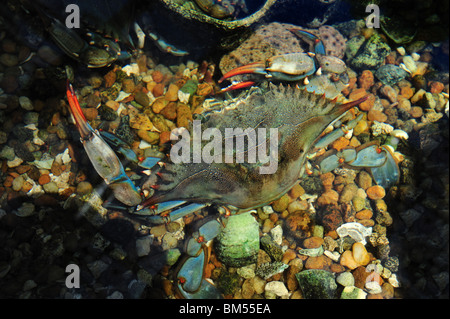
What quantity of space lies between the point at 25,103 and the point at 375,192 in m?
4.15

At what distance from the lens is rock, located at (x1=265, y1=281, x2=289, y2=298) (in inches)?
119

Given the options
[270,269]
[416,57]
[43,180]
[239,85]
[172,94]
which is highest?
[416,57]

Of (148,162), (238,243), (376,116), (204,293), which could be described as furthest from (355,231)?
(148,162)

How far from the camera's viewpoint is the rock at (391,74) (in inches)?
150

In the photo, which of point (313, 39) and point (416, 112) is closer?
point (313, 39)

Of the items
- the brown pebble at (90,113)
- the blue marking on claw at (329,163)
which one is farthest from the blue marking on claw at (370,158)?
the brown pebble at (90,113)

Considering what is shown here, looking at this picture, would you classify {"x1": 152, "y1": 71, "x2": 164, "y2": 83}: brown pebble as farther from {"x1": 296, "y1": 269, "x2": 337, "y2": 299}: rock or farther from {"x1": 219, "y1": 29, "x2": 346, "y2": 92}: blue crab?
{"x1": 296, "y1": 269, "x2": 337, "y2": 299}: rock

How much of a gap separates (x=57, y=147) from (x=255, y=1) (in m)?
2.94

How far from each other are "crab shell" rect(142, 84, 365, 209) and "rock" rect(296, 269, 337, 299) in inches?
34.2

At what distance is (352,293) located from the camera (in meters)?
2.99

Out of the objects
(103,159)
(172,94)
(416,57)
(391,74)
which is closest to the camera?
(103,159)

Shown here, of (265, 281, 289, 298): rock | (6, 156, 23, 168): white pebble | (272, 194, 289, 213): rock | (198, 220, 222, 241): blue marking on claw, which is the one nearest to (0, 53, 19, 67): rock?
(6, 156, 23, 168): white pebble

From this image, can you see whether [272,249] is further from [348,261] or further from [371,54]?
[371,54]

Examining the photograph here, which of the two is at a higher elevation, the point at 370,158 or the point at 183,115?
the point at 183,115
